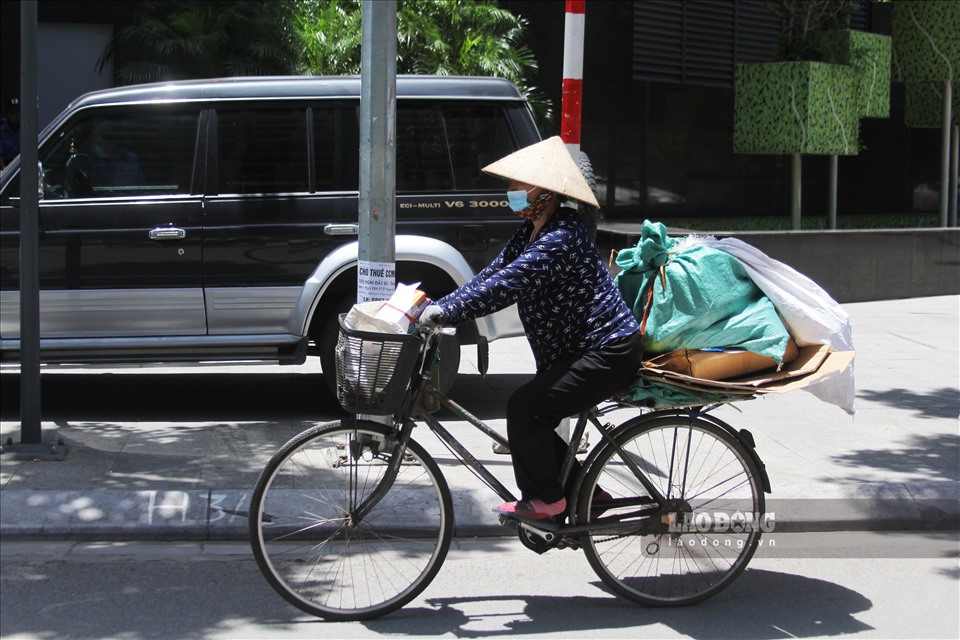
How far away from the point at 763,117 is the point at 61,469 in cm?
1111

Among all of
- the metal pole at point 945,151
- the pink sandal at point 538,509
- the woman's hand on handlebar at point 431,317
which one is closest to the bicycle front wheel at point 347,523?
the pink sandal at point 538,509

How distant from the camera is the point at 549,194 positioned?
14.7 ft

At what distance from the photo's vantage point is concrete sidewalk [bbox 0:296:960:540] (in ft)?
18.5

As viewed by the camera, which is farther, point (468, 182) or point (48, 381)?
point (48, 381)

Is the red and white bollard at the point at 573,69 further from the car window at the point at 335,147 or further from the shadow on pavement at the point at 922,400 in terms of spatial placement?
the shadow on pavement at the point at 922,400

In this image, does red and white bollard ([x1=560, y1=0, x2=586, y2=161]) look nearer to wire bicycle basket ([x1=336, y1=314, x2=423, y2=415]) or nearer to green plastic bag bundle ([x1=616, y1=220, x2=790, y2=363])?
green plastic bag bundle ([x1=616, y1=220, x2=790, y2=363])

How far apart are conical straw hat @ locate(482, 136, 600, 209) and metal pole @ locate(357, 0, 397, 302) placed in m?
1.34

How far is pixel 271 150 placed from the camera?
755 cm

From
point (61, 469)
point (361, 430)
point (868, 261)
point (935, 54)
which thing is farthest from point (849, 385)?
point (935, 54)

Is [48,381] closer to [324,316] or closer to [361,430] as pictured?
[324,316]

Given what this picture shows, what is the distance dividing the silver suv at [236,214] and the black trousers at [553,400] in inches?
117

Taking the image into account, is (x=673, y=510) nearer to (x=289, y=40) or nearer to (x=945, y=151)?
(x=289, y=40)

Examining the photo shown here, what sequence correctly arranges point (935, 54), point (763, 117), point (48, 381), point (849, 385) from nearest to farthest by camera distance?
1. point (849, 385)
2. point (48, 381)
3. point (763, 117)
4. point (935, 54)

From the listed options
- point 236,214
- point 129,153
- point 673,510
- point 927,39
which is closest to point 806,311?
point 673,510
